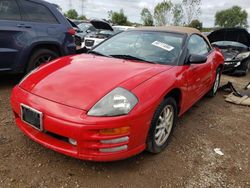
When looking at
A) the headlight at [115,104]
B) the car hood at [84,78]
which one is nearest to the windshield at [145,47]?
the car hood at [84,78]

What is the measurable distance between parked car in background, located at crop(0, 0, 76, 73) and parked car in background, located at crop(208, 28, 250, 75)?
5.24 metres

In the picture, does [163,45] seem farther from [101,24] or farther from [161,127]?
[101,24]

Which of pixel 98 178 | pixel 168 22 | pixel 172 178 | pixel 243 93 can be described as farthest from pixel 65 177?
pixel 168 22

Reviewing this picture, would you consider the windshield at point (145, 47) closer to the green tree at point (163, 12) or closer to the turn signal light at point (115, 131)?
the turn signal light at point (115, 131)

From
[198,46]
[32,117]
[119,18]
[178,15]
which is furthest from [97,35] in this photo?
[119,18]

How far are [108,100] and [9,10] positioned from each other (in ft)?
10.8

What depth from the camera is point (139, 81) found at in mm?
2715

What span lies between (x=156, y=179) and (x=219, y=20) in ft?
183

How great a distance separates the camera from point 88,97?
2502 millimetres

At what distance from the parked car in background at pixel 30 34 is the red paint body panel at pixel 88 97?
1697 mm

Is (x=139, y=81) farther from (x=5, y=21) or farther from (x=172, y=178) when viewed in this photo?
(x=5, y=21)

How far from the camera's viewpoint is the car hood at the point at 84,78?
8.32ft

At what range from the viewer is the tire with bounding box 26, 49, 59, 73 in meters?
4.95

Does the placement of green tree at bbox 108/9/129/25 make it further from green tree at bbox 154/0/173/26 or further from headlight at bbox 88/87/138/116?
headlight at bbox 88/87/138/116
